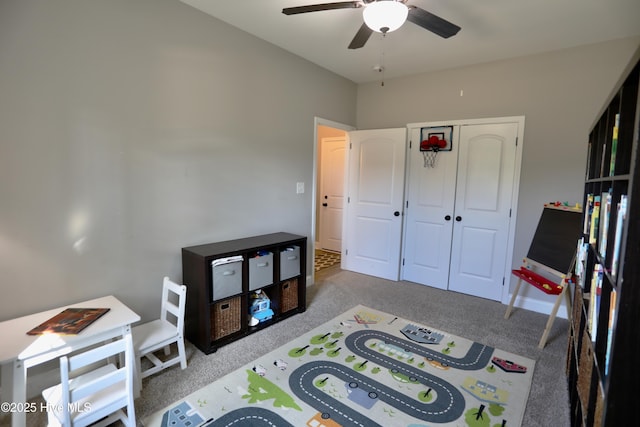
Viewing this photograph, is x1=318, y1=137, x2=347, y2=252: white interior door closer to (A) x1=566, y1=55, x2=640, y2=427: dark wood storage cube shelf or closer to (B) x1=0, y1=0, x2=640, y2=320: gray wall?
(B) x1=0, y1=0, x2=640, y2=320: gray wall

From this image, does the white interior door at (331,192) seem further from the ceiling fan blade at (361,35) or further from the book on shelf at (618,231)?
the book on shelf at (618,231)

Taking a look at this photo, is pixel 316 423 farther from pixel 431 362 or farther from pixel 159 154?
pixel 159 154

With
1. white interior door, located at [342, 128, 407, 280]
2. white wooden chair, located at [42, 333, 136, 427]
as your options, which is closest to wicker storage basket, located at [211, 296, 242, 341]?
white wooden chair, located at [42, 333, 136, 427]

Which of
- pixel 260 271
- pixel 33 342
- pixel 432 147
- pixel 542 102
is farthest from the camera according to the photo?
pixel 432 147

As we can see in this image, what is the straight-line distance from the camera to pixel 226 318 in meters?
2.62

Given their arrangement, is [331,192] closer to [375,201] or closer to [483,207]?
[375,201]

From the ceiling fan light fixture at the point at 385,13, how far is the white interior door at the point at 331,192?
3.84 meters

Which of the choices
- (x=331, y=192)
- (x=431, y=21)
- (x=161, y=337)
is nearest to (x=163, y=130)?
(x=161, y=337)

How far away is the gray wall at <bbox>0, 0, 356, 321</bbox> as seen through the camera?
6.18 ft

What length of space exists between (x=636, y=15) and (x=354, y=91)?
2.87 metres

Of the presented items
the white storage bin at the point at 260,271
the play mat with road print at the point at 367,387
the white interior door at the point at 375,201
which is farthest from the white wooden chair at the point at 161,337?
the white interior door at the point at 375,201

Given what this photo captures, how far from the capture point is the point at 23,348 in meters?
1.56

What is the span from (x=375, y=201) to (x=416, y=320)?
5.76ft

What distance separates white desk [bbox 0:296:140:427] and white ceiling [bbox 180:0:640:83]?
94.0 inches
